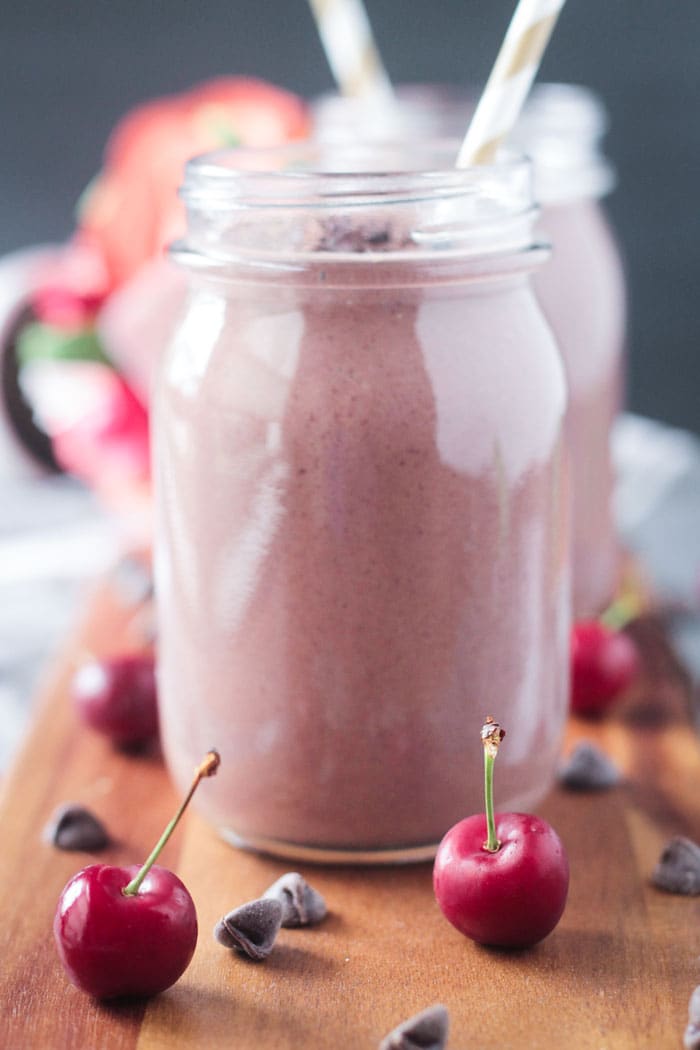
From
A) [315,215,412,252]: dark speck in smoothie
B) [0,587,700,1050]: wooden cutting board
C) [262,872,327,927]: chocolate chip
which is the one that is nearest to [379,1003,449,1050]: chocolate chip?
[0,587,700,1050]: wooden cutting board

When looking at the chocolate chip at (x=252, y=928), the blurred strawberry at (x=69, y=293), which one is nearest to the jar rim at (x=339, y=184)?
the chocolate chip at (x=252, y=928)

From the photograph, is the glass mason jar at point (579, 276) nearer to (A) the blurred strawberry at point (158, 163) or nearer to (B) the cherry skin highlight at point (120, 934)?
(A) the blurred strawberry at point (158, 163)

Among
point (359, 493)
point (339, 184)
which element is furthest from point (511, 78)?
point (359, 493)

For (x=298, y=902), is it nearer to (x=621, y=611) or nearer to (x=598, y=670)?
(x=598, y=670)

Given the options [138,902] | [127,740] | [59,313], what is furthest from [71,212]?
[138,902]

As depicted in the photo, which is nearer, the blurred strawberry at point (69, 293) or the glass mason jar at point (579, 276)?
the glass mason jar at point (579, 276)

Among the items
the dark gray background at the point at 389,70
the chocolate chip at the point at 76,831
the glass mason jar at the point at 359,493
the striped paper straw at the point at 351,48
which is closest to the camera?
the glass mason jar at the point at 359,493
